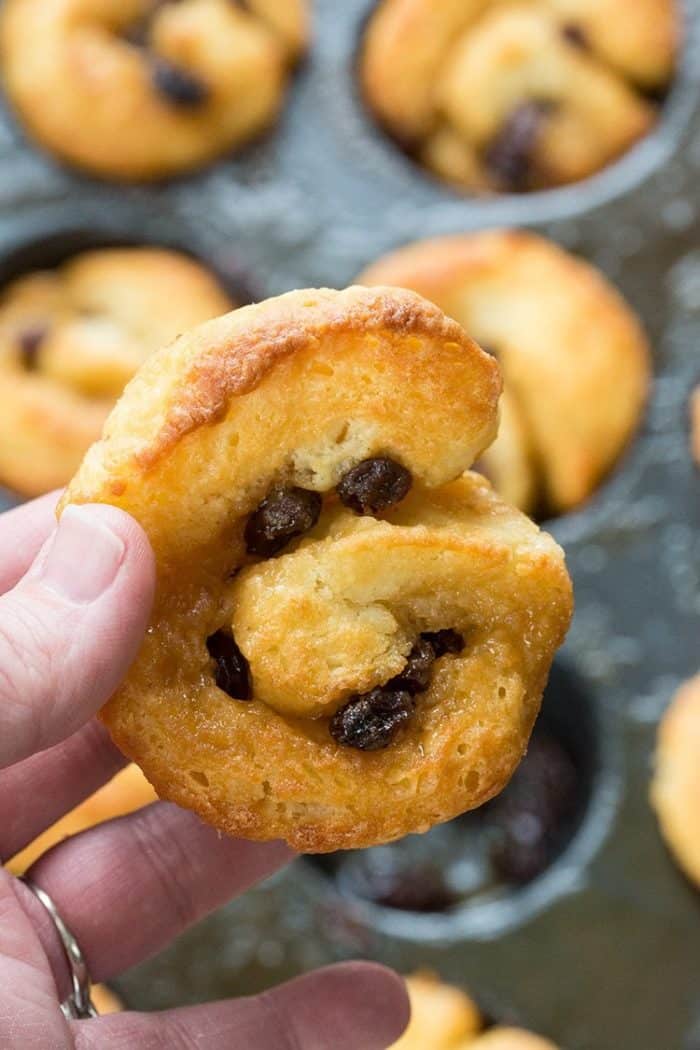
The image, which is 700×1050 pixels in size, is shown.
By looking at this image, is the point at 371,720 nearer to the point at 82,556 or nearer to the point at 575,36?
the point at 82,556

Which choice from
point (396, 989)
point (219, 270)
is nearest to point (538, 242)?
point (219, 270)


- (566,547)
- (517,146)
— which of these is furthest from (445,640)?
(517,146)

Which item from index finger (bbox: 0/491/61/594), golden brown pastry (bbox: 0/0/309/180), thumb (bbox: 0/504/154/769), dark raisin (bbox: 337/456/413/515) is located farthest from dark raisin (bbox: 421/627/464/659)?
golden brown pastry (bbox: 0/0/309/180)

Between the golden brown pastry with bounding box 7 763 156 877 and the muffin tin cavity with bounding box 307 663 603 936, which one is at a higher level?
the golden brown pastry with bounding box 7 763 156 877

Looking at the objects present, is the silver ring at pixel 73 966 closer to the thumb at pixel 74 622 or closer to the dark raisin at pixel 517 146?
the thumb at pixel 74 622

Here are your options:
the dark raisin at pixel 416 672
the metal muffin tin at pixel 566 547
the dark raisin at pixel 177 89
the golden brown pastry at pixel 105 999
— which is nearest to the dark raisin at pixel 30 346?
the metal muffin tin at pixel 566 547

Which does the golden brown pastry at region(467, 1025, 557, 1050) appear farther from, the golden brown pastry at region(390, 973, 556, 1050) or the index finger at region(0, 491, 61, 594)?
the index finger at region(0, 491, 61, 594)
